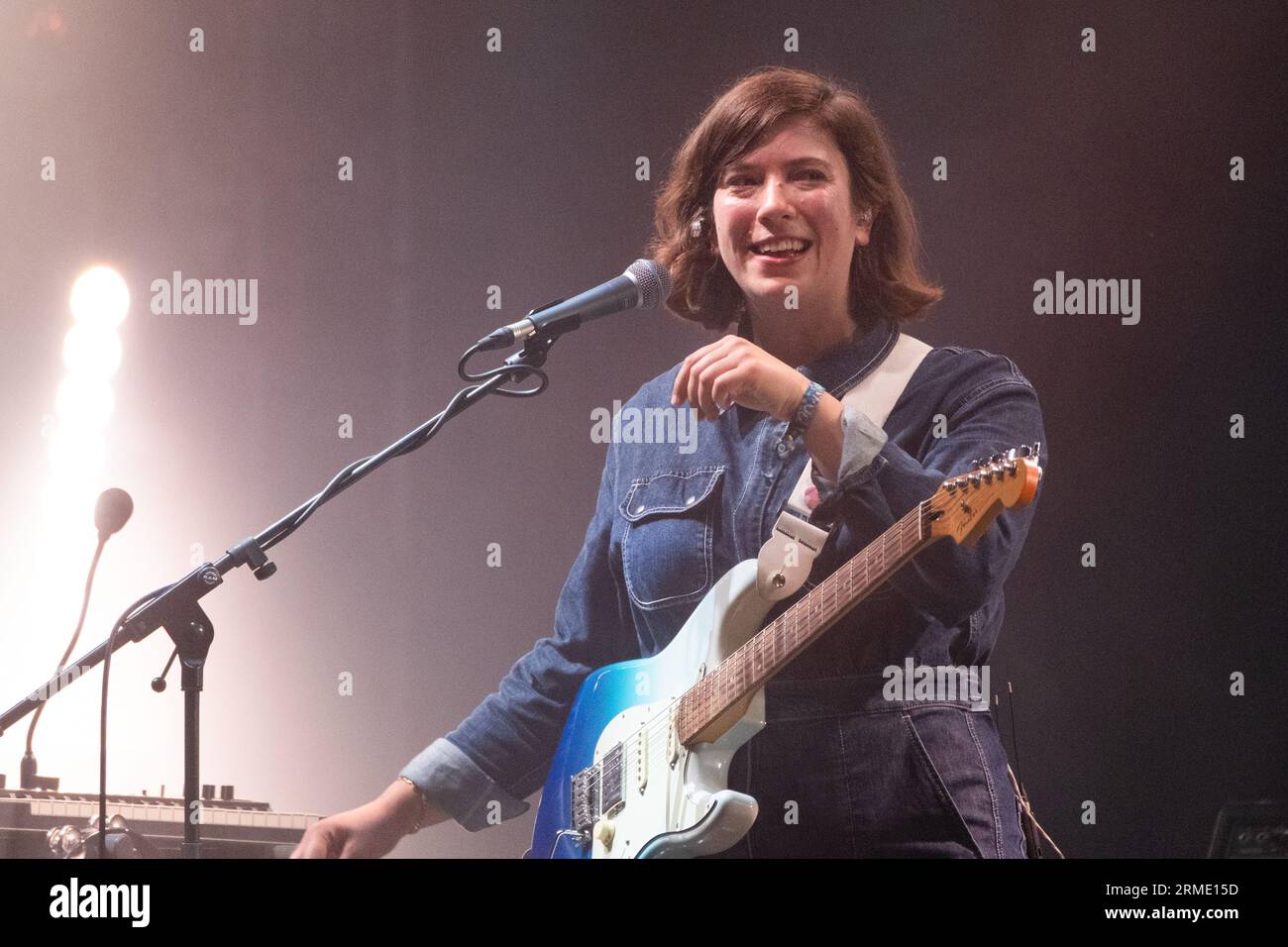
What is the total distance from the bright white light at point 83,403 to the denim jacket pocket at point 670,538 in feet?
3.74

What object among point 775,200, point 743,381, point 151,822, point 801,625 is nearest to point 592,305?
point 743,381

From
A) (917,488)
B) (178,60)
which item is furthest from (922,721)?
(178,60)

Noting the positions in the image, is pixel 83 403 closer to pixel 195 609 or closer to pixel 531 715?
pixel 195 609

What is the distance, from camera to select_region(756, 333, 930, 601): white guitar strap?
2006 mm

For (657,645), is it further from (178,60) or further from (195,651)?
(178,60)

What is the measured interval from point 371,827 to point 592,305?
1.00 meters

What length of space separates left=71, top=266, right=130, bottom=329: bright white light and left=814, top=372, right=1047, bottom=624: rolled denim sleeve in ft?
5.03

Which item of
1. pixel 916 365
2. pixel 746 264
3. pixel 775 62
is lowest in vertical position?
pixel 916 365

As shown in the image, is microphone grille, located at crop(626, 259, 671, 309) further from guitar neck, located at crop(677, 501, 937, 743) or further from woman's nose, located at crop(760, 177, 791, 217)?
guitar neck, located at crop(677, 501, 937, 743)

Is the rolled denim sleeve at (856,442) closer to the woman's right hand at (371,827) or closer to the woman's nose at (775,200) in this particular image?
the woman's nose at (775,200)

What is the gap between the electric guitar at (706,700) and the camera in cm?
186

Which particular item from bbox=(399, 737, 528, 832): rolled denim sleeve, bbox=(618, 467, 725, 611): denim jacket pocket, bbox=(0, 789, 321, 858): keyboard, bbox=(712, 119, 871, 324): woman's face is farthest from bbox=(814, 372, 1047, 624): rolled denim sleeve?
bbox=(0, 789, 321, 858): keyboard
